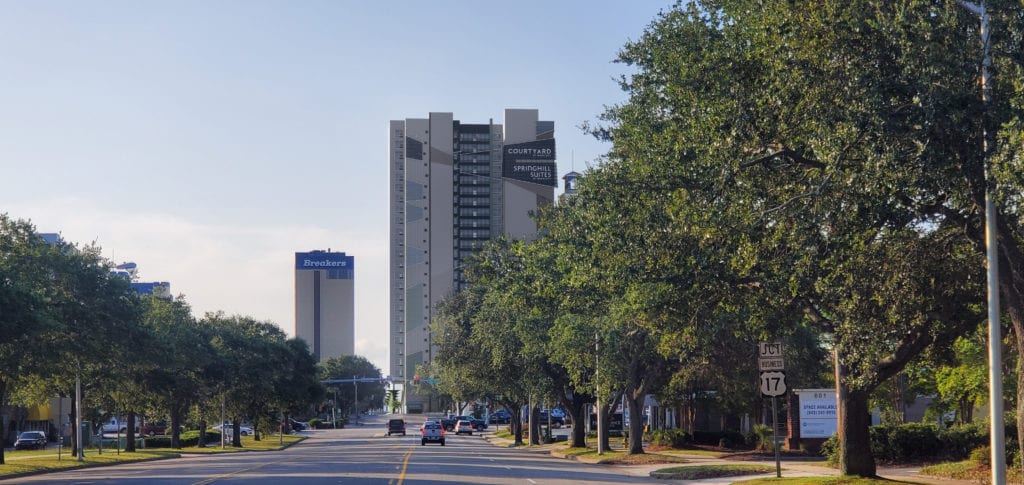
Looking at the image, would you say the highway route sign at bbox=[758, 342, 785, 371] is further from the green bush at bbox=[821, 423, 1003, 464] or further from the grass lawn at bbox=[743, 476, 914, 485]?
the green bush at bbox=[821, 423, 1003, 464]

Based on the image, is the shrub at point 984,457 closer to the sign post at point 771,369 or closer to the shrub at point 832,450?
the shrub at point 832,450

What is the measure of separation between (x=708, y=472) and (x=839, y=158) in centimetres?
1965

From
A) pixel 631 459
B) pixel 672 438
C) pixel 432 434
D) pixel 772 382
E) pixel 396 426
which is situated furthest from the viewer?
pixel 396 426

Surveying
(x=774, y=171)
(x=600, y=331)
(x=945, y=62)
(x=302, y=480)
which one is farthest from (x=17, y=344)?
(x=945, y=62)

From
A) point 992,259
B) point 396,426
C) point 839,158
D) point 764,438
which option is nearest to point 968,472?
point 992,259

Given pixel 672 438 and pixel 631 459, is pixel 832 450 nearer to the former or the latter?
pixel 631 459

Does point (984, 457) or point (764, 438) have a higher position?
point (984, 457)

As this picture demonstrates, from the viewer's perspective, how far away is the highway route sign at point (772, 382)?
29766 millimetres

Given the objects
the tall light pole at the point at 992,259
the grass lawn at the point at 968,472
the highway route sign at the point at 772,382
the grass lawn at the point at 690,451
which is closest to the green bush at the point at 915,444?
the grass lawn at the point at 968,472

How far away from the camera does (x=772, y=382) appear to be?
29859 millimetres

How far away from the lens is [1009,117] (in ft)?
57.5

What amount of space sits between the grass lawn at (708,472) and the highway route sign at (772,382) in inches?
258

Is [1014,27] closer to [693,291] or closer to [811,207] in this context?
[811,207]

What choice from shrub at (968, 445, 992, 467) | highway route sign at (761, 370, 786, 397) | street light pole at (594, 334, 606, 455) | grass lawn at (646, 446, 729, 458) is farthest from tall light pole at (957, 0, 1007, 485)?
grass lawn at (646, 446, 729, 458)
